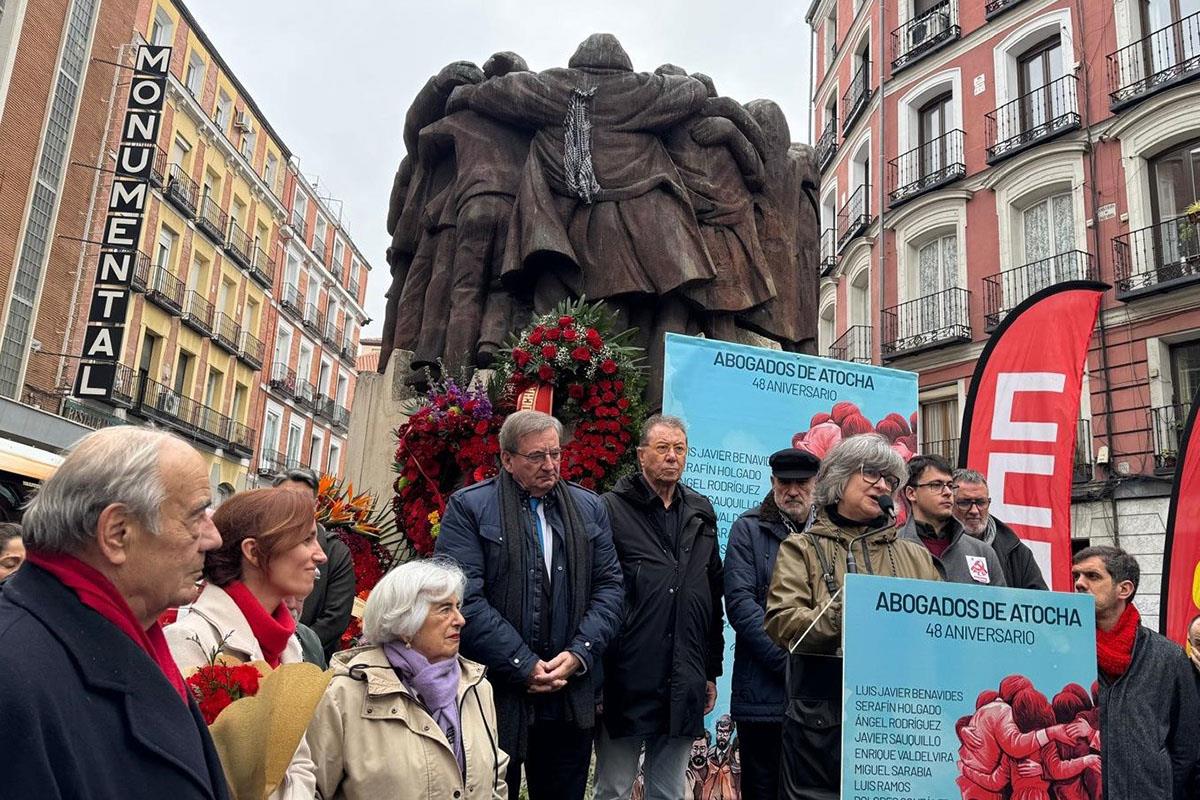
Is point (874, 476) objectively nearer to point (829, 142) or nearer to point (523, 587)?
point (523, 587)

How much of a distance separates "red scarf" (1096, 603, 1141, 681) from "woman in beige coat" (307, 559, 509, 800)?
2.25 m

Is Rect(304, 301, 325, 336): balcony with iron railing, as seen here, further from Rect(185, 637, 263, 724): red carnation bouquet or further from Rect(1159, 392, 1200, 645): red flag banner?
Rect(185, 637, 263, 724): red carnation bouquet

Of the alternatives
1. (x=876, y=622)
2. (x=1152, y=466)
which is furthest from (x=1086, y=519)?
(x=876, y=622)

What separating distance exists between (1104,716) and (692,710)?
148 cm

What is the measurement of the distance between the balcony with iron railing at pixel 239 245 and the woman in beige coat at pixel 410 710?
3038 cm

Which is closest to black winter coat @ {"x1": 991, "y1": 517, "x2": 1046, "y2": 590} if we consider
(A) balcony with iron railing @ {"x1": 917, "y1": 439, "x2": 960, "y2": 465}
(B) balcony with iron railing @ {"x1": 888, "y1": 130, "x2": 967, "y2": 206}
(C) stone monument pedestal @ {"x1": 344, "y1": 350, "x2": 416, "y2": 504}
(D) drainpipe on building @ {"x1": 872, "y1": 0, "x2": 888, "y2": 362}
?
(C) stone monument pedestal @ {"x1": 344, "y1": 350, "x2": 416, "y2": 504}

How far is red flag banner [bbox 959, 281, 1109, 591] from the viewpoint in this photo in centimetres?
555

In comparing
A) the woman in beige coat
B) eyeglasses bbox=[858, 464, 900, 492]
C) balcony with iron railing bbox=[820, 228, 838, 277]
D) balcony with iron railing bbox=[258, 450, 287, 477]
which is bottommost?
the woman in beige coat

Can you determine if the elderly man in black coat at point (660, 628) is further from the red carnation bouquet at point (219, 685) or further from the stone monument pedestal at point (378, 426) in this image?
the stone monument pedestal at point (378, 426)

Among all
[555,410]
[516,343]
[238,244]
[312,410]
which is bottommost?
[555,410]

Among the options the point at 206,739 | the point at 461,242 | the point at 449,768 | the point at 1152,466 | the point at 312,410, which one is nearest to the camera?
the point at 206,739

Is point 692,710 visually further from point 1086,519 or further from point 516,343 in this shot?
point 1086,519

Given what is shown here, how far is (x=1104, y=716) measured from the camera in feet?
11.8

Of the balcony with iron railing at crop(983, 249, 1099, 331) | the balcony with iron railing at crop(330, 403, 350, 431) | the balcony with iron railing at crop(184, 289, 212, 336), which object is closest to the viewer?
the balcony with iron railing at crop(983, 249, 1099, 331)
